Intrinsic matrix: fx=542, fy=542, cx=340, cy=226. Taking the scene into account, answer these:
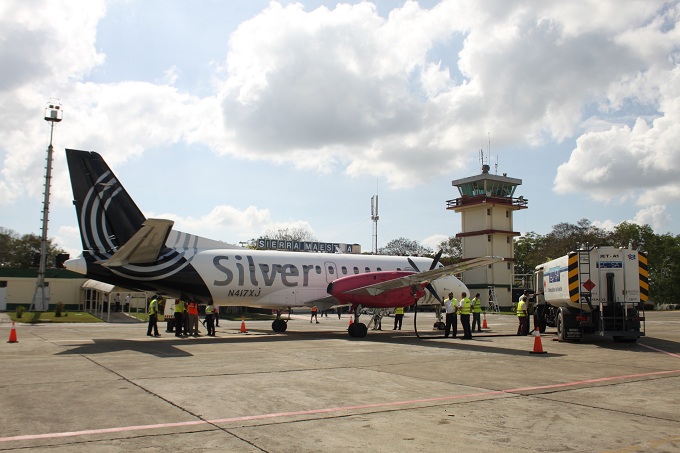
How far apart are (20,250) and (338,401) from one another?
85.2 m

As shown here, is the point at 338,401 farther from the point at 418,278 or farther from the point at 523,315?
the point at 523,315

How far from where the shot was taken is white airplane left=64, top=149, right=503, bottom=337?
17.8 m

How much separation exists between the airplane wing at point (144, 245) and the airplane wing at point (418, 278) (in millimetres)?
6904

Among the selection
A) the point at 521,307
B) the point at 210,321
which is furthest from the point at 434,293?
the point at 210,321

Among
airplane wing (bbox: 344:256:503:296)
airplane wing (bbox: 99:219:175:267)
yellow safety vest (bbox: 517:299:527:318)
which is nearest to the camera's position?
airplane wing (bbox: 99:219:175:267)

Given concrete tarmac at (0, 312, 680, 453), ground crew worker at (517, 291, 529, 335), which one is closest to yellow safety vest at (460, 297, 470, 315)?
ground crew worker at (517, 291, 529, 335)

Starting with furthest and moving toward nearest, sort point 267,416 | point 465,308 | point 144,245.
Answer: point 465,308 < point 144,245 < point 267,416

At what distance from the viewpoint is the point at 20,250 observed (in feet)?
259

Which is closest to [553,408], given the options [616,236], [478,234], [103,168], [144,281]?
[144,281]

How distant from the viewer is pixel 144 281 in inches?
726

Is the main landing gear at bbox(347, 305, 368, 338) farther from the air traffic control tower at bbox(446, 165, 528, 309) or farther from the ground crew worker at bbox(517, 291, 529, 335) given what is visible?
the air traffic control tower at bbox(446, 165, 528, 309)

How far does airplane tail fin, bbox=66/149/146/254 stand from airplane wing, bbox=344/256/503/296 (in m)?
8.32

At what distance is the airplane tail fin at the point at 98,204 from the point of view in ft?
59.0

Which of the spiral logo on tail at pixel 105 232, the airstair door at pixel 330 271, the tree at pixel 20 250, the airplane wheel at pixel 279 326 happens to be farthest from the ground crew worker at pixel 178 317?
the tree at pixel 20 250
